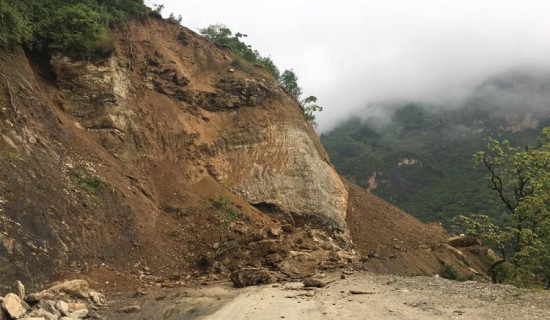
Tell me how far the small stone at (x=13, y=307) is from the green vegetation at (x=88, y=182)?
7.11m

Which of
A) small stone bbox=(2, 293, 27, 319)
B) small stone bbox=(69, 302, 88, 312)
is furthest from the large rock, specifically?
small stone bbox=(2, 293, 27, 319)

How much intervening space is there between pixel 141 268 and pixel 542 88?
109 m

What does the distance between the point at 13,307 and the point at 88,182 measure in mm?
8083

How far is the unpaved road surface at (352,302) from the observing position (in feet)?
26.0

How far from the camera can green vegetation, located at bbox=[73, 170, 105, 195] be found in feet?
47.0

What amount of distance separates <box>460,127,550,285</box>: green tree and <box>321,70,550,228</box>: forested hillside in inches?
910

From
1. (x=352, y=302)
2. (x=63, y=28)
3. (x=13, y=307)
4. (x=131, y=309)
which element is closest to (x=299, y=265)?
(x=352, y=302)

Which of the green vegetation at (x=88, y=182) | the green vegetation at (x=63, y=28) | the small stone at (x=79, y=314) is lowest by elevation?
the small stone at (x=79, y=314)

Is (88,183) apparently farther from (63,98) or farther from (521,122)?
(521,122)

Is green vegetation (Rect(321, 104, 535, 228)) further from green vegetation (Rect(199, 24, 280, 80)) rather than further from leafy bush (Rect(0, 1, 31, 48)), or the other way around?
leafy bush (Rect(0, 1, 31, 48))

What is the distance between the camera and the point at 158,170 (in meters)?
20.4

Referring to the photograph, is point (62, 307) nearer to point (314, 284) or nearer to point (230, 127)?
point (314, 284)

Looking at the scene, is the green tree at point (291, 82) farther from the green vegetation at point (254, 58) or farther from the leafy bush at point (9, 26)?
the leafy bush at point (9, 26)

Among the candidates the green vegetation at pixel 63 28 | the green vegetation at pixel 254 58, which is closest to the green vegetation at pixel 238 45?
the green vegetation at pixel 254 58
